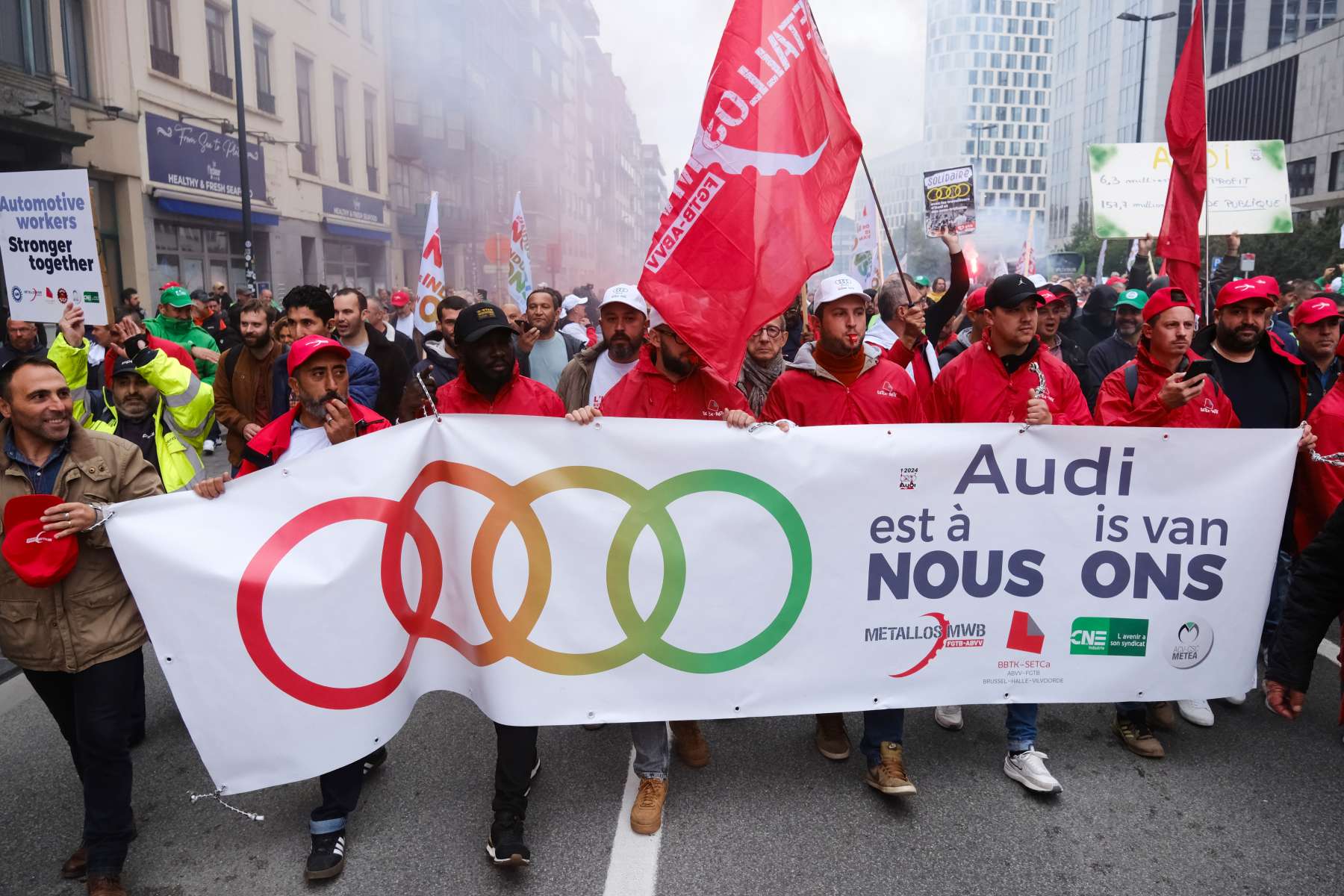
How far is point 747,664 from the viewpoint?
3627mm

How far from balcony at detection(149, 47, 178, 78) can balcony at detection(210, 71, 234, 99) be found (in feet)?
3.95

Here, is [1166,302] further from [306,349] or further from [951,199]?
[951,199]

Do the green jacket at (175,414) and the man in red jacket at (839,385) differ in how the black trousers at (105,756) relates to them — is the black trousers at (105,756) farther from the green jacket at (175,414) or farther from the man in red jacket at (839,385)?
the man in red jacket at (839,385)

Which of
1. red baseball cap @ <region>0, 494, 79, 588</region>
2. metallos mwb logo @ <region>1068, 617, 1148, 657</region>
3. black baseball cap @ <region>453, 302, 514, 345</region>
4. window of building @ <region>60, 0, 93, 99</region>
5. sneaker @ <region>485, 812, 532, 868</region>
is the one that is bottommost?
sneaker @ <region>485, 812, 532, 868</region>

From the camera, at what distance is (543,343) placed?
24.8 feet

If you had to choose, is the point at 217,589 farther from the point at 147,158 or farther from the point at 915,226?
the point at 915,226

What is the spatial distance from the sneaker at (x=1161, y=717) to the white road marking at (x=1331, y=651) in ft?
4.68

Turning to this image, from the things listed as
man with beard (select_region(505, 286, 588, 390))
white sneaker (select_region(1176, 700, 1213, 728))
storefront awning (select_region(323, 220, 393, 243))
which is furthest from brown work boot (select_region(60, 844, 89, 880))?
storefront awning (select_region(323, 220, 393, 243))

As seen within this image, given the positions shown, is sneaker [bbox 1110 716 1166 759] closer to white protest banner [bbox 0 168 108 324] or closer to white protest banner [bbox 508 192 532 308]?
white protest banner [bbox 0 168 108 324]

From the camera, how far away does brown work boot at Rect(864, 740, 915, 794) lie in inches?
141

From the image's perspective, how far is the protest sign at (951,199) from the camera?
35.4 ft

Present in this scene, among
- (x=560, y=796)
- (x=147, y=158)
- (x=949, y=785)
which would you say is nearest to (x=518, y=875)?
(x=560, y=796)

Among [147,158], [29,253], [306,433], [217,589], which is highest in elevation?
[147,158]

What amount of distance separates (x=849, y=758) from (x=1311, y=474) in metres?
2.26
